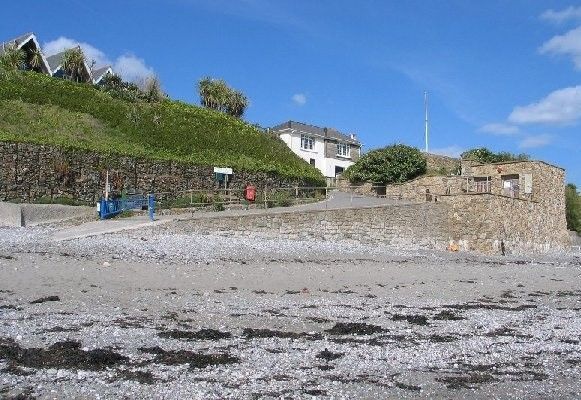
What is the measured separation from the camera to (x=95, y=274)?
A: 1400 cm

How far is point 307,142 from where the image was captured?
60719mm

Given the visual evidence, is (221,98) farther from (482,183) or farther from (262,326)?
(262,326)

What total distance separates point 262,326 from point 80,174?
2058cm

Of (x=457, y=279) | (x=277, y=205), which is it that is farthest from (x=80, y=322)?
(x=277, y=205)

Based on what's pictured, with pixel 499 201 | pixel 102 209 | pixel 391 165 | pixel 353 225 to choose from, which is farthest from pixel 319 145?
pixel 102 209

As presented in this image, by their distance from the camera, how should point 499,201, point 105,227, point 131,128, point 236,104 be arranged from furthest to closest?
point 236,104
point 131,128
point 499,201
point 105,227

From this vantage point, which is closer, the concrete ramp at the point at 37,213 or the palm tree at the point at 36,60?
the concrete ramp at the point at 37,213

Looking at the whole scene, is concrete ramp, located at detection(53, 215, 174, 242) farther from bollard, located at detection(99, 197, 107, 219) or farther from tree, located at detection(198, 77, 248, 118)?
tree, located at detection(198, 77, 248, 118)

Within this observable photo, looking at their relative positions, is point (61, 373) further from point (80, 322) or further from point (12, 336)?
point (80, 322)

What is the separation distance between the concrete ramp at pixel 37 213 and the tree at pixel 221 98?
887 inches

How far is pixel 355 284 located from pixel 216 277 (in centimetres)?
372

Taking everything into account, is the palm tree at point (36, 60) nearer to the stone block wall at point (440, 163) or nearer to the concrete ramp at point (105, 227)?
the concrete ramp at point (105, 227)

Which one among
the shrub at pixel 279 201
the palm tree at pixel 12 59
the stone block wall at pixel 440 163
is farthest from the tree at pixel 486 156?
the palm tree at pixel 12 59

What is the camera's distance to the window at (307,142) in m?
60.2
